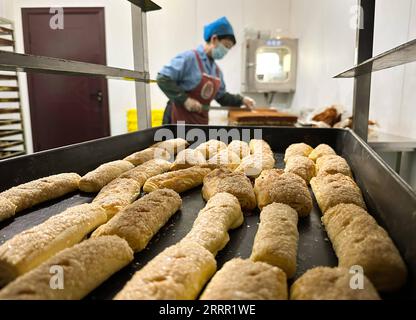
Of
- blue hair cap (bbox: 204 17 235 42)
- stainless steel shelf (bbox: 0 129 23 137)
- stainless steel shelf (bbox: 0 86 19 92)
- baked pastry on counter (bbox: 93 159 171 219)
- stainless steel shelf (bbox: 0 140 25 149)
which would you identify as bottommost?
stainless steel shelf (bbox: 0 140 25 149)

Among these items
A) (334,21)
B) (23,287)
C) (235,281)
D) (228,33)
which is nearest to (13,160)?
(23,287)

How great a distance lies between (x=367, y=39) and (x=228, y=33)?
5.90ft

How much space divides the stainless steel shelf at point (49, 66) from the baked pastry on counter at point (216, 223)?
2.33ft

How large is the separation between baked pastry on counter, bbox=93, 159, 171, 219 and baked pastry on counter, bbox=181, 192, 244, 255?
30 cm

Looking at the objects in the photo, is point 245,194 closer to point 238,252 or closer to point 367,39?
point 238,252

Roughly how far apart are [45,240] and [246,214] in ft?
2.09

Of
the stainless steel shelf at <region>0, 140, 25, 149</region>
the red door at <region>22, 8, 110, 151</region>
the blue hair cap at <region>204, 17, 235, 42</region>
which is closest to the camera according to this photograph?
the blue hair cap at <region>204, 17, 235, 42</region>

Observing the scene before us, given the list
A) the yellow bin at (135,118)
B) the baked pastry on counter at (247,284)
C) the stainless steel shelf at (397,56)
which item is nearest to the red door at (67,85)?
the yellow bin at (135,118)

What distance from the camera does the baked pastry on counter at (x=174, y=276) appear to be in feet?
2.08

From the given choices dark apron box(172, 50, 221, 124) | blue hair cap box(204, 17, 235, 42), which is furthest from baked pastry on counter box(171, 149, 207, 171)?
blue hair cap box(204, 17, 235, 42)

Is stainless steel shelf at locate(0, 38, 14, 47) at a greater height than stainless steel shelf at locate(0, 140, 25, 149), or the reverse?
stainless steel shelf at locate(0, 38, 14, 47)

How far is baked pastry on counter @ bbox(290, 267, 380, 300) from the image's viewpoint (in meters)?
0.59

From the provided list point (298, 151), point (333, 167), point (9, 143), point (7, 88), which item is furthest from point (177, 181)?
point (9, 143)

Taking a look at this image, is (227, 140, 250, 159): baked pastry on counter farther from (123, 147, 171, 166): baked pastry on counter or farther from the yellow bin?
the yellow bin
